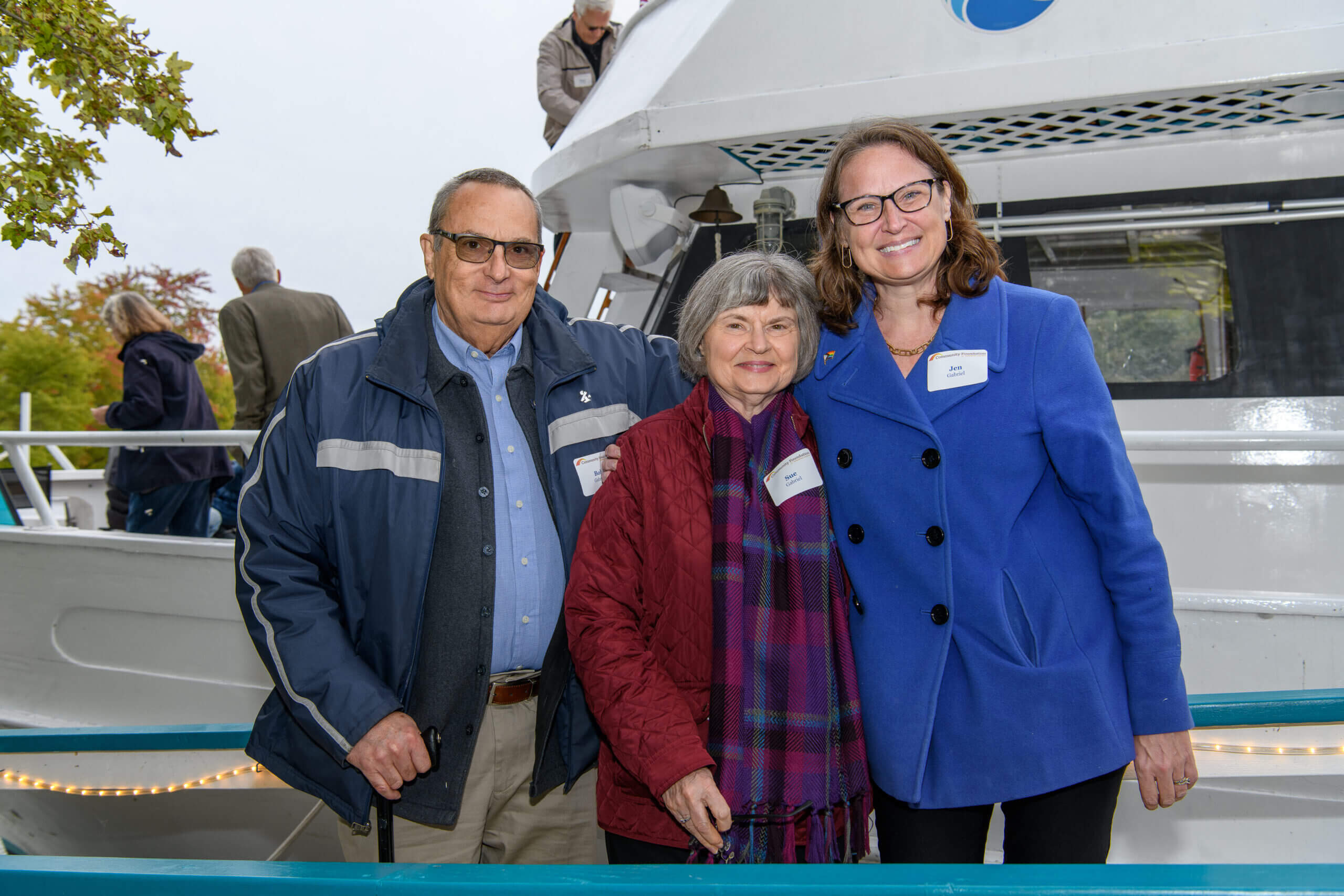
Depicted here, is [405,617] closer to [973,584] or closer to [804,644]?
[804,644]

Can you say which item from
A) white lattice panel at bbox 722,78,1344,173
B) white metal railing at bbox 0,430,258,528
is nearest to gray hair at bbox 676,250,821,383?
white lattice panel at bbox 722,78,1344,173

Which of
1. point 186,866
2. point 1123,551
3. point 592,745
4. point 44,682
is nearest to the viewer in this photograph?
point 186,866

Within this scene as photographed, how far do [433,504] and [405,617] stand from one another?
0.78 ft

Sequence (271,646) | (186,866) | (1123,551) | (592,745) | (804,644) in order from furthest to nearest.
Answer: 1. (592,745)
2. (271,646)
3. (804,644)
4. (1123,551)
5. (186,866)

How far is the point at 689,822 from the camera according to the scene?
166cm

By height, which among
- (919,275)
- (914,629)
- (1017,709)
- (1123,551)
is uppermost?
(919,275)

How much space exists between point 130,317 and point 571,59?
2741 millimetres

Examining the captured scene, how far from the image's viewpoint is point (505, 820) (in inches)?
86.0

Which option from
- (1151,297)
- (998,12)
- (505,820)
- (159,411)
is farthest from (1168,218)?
(159,411)

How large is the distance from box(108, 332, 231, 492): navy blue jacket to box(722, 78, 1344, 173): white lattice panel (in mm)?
3559

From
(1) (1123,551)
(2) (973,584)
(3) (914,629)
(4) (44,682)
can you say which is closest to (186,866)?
(3) (914,629)

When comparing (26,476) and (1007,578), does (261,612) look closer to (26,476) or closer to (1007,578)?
(1007,578)

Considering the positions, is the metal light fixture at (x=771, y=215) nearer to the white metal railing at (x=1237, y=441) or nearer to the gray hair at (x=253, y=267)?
the white metal railing at (x=1237, y=441)

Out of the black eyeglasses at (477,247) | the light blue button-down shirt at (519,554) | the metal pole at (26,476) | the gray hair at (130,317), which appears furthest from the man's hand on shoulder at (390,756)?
the gray hair at (130,317)
